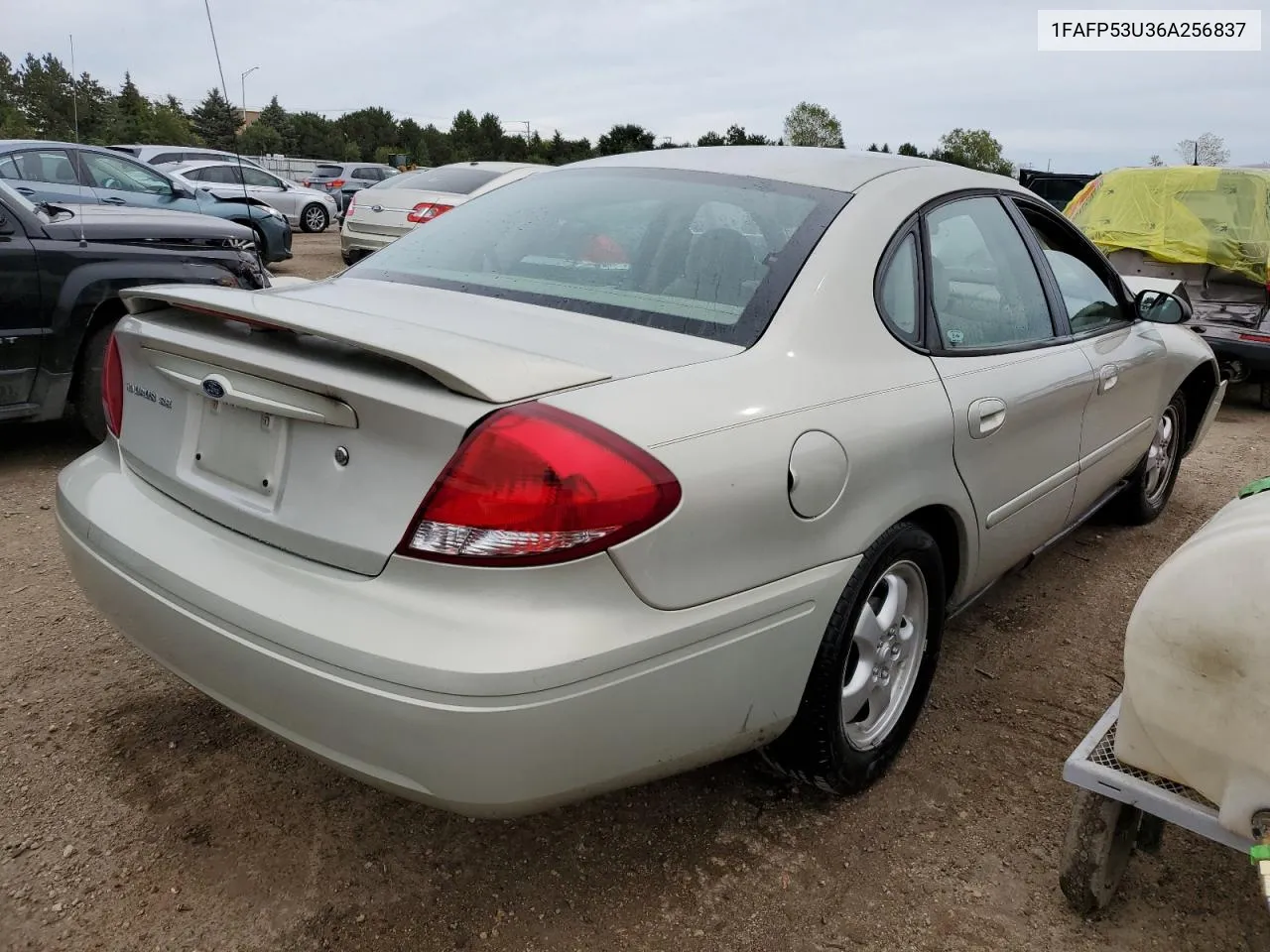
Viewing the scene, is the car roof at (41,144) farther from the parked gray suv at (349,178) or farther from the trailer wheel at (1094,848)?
the parked gray suv at (349,178)

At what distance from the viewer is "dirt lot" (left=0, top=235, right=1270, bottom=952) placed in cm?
195

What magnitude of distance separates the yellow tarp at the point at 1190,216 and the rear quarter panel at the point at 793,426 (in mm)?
5865

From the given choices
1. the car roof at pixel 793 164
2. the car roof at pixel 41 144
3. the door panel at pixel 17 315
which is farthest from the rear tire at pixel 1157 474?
Answer: the car roof at pixel 41 144

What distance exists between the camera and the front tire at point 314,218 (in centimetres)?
1919

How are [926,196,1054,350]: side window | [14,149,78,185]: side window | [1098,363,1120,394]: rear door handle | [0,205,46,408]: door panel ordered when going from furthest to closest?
[14,149,78,185]: side window
[0,205,46,408]: door panel
[1098,363,1120,394]: rear door handle
[926,196,1054,350]: side window

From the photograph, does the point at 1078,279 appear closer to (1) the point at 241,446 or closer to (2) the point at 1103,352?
(2) the point at 1103,352

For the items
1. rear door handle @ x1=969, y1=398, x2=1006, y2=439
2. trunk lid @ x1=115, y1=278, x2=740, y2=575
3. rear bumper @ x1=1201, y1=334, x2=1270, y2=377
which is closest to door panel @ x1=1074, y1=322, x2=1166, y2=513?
rear door handle @ x1=969, y1=398, x2=1006, y2=439

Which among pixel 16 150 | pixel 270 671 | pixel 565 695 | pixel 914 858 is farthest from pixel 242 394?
pixel 16 150

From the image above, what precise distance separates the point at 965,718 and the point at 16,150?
8.38m

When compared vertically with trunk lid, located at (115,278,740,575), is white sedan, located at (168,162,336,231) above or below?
above

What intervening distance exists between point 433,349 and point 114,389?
117 centimetres

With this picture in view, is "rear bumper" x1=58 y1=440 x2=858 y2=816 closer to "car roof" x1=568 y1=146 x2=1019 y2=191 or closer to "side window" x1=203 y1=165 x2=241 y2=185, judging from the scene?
"car roof" x1=568 y1=146 x2=1019 y2=191

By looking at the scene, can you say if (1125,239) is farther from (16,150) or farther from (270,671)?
(16,150)

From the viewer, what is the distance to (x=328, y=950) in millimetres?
1869
